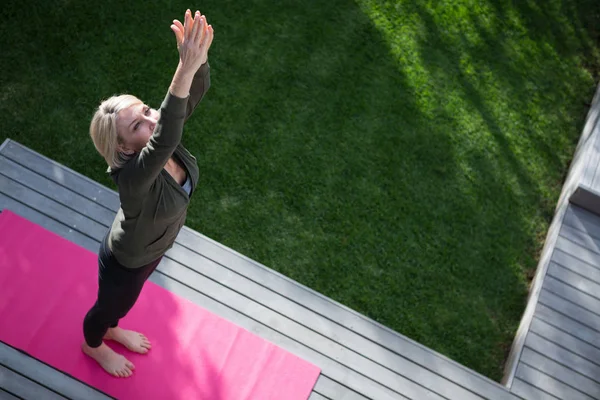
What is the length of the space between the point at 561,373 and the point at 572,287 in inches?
24.0

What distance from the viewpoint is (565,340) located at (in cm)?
383

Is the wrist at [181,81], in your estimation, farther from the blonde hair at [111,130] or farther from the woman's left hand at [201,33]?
the blonde hair at [111,130]

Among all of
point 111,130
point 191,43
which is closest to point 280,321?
point 111,130

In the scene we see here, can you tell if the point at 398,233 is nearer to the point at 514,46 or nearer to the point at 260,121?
the point at 260,121

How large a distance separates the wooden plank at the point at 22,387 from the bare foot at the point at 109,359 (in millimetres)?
228

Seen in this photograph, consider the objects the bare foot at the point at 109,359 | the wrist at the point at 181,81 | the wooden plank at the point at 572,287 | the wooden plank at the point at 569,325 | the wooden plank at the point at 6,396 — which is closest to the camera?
the wrist at the point at 181,81

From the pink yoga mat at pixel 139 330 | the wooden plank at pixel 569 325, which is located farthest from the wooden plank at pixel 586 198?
the pink yoga mat at pixel 139 330

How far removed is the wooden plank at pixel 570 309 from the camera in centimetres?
393

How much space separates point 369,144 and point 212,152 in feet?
3.68

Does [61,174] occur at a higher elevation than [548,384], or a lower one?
higher

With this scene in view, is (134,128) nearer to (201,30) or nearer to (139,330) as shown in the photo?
(201,30)

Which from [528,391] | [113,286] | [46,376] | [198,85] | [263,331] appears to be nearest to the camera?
[198,85]

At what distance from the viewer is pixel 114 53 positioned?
15.4 ft

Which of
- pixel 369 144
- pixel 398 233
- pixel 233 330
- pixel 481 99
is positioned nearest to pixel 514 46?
pixel 481 99
